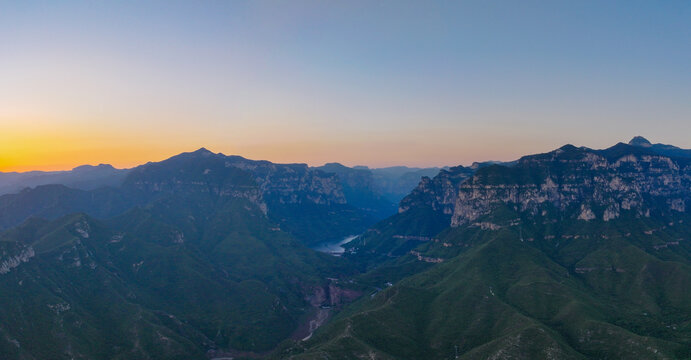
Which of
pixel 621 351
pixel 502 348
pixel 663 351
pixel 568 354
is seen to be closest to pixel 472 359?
pixel 502 348

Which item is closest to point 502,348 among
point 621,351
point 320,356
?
point 621,351

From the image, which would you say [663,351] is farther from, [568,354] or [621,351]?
[568,354]

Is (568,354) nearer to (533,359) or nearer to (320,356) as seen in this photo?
(533,359)

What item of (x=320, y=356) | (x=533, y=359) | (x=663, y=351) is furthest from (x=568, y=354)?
(x=320, y=356)

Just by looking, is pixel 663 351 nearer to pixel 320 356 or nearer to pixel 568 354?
pixel 568 354

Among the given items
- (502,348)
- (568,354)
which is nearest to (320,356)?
(502,348)

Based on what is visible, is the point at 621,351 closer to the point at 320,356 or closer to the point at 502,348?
the point at 502,348
